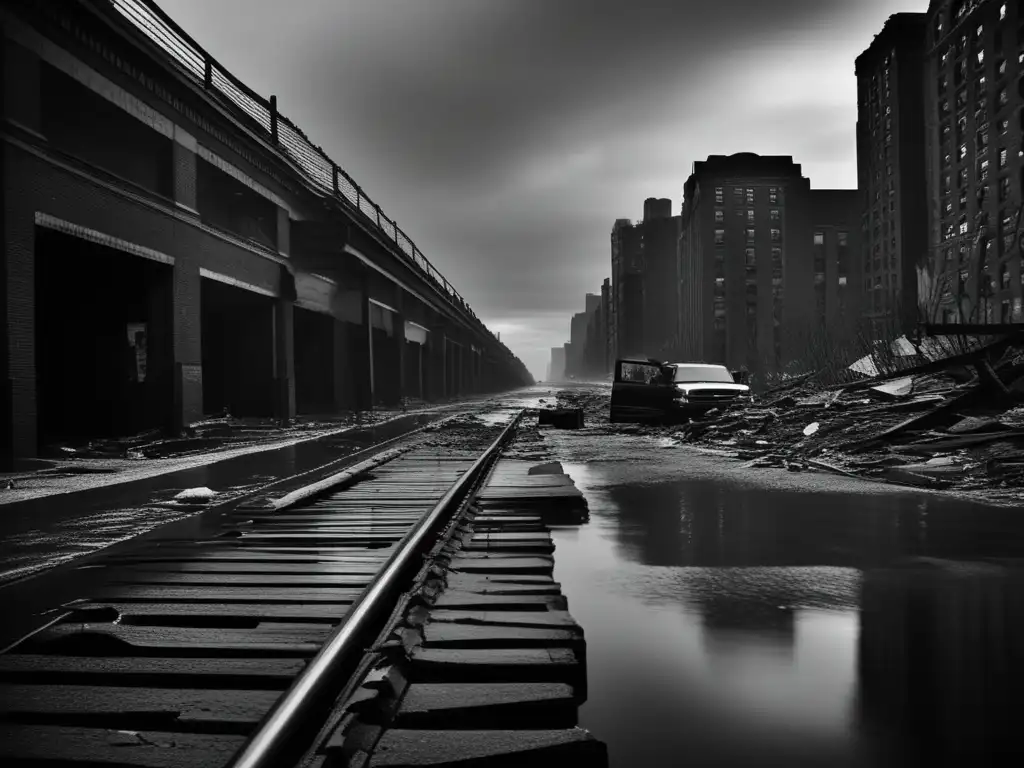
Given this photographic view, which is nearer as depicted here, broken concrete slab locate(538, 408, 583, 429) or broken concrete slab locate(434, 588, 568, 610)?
broken concrete slab locate(434, 588, 568, 610)

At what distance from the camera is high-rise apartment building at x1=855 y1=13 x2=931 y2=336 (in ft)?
284

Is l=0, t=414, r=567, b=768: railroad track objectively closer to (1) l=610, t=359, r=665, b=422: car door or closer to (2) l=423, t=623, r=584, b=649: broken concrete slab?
(2) l=423, t=623, r=584, b=649: broken concrete slab

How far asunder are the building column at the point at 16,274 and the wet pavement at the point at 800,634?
9.48 meters

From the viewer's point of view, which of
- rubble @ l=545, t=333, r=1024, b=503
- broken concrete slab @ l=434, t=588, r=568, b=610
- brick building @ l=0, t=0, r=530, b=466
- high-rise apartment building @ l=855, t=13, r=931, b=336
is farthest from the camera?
high-rise apartment building @ l=855, t=13, r=931, b=336

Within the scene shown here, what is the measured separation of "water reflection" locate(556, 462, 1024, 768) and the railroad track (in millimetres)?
1011

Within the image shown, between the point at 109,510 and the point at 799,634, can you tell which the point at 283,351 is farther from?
the point at 799,634

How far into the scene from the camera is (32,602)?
4.86 metres

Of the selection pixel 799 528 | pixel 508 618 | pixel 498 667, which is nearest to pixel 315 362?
pixel 799 528

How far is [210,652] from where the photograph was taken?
3746 millimetres

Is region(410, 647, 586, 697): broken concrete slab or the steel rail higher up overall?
the steel rail

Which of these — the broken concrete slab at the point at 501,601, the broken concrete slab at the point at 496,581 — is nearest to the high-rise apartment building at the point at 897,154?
the broken concrete slab at the point at 496,581

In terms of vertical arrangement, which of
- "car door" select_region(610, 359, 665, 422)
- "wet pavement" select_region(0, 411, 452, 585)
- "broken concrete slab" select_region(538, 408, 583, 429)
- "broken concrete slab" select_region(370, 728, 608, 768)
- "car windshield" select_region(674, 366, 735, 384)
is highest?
"car windshield" select_region(674, 366, 735, 384)

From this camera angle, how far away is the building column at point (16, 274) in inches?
509

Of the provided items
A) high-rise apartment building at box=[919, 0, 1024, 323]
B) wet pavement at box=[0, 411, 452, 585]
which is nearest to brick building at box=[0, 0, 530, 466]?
wet pavement at box=[0, 411, 452, 585]
